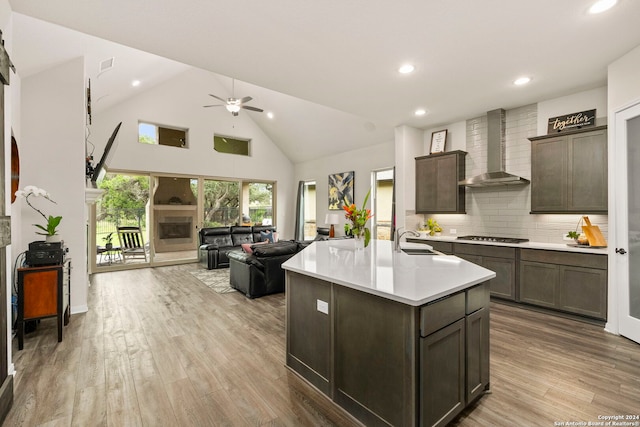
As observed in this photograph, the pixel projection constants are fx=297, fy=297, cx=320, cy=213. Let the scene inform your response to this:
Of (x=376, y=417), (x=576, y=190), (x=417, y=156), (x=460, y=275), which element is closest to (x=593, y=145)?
(x=576, y=190)

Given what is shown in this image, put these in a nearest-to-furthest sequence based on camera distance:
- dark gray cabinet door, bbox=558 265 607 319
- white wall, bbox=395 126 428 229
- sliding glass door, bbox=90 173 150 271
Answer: dark gray cabinet door, bbox=558 265 607 319 < white wall, bbox=395 126 428 229 < sliding glass door, bbox=90 173 150 271

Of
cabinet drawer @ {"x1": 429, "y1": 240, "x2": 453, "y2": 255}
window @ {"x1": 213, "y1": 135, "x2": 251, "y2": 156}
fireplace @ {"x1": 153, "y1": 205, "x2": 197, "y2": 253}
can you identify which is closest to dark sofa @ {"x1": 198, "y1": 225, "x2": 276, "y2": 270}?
fireplace @ {"x1": 153, "y1": 205, "x2": 197, "y2": 253}

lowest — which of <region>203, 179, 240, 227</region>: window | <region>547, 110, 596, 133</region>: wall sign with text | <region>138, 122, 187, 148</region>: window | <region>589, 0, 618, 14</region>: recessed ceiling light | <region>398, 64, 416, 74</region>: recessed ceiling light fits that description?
<region>203, 179, 240, 227</region>: window

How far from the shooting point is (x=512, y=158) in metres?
4.52

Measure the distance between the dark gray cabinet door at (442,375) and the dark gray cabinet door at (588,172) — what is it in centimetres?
306

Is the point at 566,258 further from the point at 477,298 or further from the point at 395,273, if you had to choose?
the point at 395,273

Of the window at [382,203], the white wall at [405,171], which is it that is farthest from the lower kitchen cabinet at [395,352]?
the window at [382,203]

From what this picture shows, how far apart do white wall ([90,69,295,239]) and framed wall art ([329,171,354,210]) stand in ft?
6.28

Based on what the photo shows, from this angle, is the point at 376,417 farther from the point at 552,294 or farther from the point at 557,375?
the point at 552,294

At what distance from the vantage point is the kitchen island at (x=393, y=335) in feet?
5.07

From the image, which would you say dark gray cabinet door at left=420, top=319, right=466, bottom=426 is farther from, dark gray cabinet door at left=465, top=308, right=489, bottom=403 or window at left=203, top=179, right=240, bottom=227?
window at left=203, top=179, right=240, bottom=227

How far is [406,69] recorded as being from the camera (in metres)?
3.24

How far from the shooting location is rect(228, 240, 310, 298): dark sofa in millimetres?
4527

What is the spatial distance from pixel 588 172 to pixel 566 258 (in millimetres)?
1076
